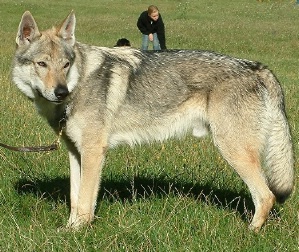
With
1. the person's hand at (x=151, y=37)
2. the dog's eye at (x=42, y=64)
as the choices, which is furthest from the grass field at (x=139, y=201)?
the person's hand at (x=151, y=37)

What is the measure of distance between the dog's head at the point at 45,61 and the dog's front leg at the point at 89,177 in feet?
1.55

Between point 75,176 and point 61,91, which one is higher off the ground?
point 61,91

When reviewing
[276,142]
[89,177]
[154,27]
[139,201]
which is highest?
[276,142]

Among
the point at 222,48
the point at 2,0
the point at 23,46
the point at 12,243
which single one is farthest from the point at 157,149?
the point at 2,0

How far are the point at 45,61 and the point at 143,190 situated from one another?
1.64m

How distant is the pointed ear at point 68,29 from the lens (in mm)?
4176

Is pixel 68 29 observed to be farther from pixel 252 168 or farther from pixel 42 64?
pixel 252 168

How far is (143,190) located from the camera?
4840 millimetres

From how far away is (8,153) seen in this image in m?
5.32

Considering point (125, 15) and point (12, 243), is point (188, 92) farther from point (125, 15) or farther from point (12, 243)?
point (125, 15)

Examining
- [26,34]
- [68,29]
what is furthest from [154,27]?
[26,34]

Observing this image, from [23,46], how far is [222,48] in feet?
62.9

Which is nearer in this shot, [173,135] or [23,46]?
[23,46]

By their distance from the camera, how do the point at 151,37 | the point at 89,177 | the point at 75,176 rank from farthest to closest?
1. the point at 151,37
2. the point at 75,176
3. the point at 89,177
